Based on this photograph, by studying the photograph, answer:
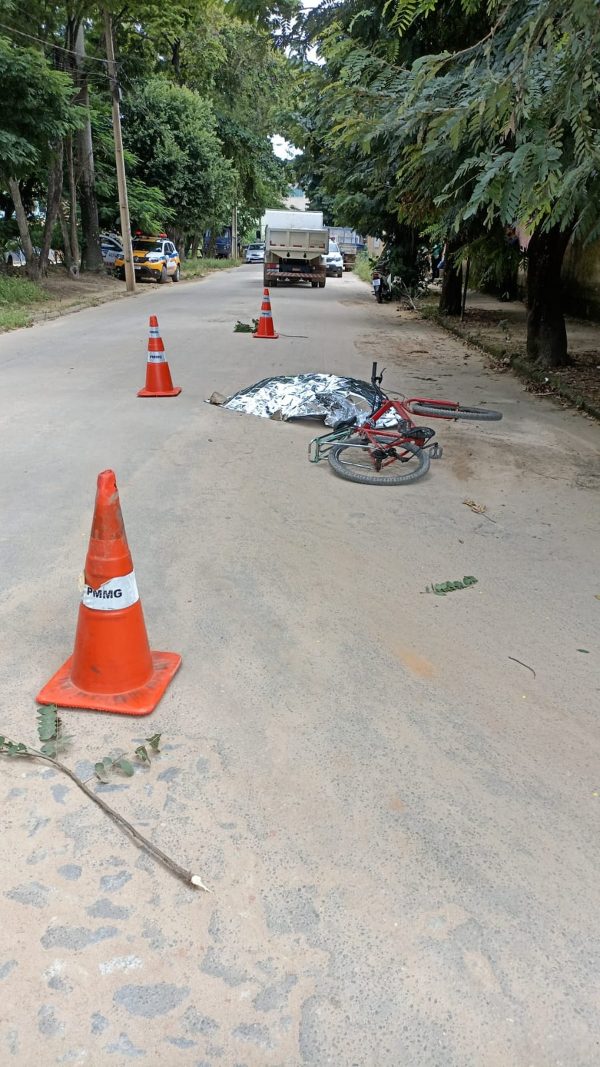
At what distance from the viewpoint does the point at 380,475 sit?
597 centimetres

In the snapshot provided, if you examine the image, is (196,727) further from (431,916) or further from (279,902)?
(431,916)

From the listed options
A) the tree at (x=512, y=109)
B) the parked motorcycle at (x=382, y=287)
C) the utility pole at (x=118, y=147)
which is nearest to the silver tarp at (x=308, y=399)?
the tree at (x=512, y=109)

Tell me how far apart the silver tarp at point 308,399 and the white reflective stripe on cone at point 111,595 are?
4480 mm

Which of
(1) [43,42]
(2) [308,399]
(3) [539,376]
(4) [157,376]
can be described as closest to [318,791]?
(2) [308,399]

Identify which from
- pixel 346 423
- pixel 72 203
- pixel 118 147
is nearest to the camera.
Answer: pixel 346 423

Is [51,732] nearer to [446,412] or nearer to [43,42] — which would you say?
[446,412]

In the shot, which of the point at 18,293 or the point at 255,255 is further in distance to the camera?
the point at 255,255

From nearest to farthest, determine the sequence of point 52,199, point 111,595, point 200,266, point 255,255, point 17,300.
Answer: point 111,595 → point 17,300 → point 52,199 → point 200,266 → point 255,255

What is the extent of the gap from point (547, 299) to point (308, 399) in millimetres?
4779

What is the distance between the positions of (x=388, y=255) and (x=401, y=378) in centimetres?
1257

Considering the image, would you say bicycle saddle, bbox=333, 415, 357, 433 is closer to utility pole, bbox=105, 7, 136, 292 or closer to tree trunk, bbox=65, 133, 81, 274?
utility pole, bbox=105, 7, 136, 292

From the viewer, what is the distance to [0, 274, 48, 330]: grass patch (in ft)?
48.9

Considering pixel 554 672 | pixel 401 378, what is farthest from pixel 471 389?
pixel 554 672

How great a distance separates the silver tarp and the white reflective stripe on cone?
176 inches
